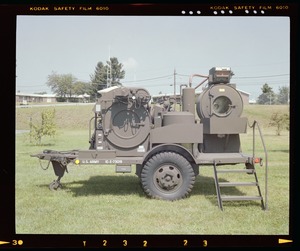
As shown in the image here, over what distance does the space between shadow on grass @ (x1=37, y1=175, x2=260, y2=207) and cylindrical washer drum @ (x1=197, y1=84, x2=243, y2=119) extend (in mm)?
1709

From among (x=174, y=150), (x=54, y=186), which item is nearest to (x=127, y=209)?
(x=174, y=150)

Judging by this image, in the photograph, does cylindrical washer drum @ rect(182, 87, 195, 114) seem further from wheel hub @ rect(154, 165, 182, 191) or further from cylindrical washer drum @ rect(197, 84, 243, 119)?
wheel hub @ rect(154, 165, 182, 191)

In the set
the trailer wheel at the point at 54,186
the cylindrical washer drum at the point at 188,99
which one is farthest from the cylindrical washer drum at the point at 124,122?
the trailer wheel at the point at 54,186

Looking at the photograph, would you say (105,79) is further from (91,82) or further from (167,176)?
(167,176)

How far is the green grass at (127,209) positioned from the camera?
5.91 metres

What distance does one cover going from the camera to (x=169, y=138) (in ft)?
25.1

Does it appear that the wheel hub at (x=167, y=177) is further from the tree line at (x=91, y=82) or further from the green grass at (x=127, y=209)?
the tree line at (x=91, y=82)
